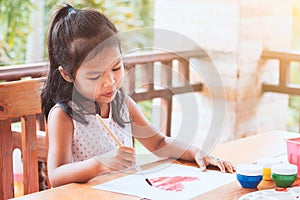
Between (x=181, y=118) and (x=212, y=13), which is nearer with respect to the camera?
(x=181, y=118)

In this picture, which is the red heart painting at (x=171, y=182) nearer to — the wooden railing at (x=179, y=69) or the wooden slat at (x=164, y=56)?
the wooden railing at (x=179, y=69)

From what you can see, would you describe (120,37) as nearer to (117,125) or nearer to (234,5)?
(117,125)

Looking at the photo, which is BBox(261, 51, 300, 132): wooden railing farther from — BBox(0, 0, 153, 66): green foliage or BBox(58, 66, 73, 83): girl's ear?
BBox(58, 66, 73, 83): girl's ear

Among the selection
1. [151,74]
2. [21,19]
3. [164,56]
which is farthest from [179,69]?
[21,19]

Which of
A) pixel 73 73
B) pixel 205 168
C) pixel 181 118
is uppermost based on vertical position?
pixel 73 73

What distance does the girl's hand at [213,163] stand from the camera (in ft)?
6.23

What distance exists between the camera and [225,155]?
2.07 metres

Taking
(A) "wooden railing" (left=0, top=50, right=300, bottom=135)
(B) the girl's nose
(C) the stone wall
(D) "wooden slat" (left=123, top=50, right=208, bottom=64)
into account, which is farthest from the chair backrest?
(C) the stone wall

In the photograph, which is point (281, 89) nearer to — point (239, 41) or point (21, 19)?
point (239, 41)

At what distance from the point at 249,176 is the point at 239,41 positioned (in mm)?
1888

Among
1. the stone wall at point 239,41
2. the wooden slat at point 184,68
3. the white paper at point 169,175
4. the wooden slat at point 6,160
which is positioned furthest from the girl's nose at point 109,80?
the wooden slat at point 184,68

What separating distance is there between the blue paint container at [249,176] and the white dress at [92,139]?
17.1 inches

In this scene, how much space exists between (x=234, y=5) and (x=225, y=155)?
1553 millimetres

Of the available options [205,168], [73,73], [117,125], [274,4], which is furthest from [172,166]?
[274,4]
